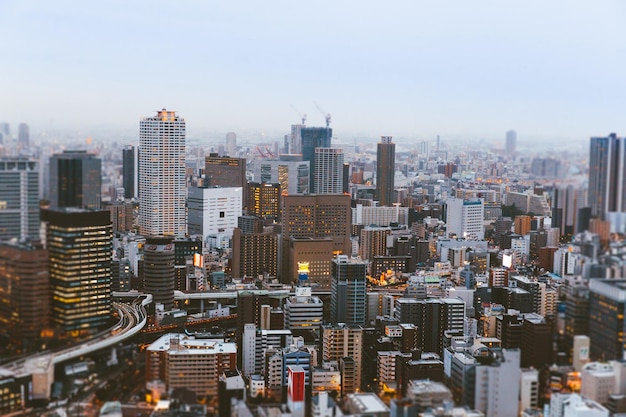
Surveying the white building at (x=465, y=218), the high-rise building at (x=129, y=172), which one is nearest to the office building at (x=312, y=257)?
the high-rise building at (x=129, y=172)

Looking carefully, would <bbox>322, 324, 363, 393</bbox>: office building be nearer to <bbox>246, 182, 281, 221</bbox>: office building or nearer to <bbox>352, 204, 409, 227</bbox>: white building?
<bbox>352, 204, 409, 227</bbox>: white building

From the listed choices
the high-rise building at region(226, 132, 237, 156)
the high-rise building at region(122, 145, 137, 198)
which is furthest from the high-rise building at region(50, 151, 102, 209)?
the high-rise building at region(226, 132, 237, 156)

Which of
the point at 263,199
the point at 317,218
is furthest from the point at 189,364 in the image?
the point at 263,199

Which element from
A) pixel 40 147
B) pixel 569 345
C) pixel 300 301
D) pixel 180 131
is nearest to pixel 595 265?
pixel 569 345

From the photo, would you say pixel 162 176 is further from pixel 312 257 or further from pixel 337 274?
pixel 337 274

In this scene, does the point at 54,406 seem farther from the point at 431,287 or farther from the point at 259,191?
the point at 259,191

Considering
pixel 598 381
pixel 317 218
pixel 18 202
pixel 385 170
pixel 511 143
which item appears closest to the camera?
pixel 598 381

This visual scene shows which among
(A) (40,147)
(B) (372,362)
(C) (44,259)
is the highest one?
(A) (40,147)
